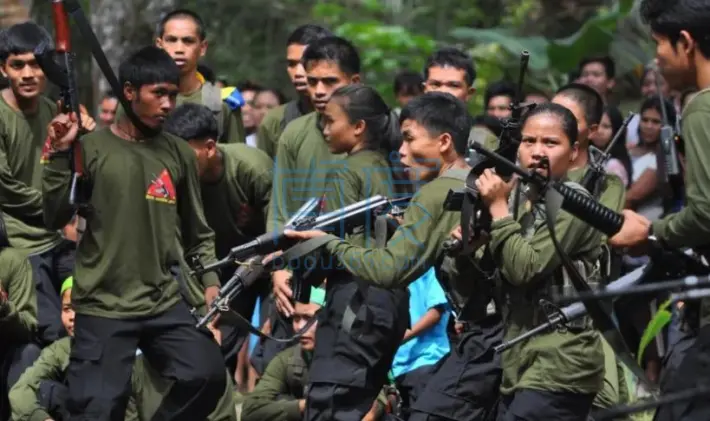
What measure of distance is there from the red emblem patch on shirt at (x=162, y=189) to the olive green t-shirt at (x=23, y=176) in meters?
1.79

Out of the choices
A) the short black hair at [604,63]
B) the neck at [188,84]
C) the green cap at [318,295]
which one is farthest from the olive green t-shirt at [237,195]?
the short black hair at [604,63]

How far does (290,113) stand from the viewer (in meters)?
9.77

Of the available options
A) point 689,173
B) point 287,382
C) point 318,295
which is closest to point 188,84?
point 318,295

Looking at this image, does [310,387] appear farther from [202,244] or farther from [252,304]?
[252,304]

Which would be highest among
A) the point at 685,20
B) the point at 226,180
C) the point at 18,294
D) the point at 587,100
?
the point at 685,20

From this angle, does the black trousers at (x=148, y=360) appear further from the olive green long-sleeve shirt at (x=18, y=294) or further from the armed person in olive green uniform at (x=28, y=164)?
the armed person in olive green uniform at (x=28, y=164)

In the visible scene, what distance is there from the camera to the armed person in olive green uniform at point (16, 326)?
8984 millimetres

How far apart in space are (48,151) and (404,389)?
7.27ft

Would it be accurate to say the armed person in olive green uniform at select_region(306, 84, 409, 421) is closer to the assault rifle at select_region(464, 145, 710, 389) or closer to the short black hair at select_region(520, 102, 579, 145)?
the short black hair at select_region(520, 102, 579, 145)

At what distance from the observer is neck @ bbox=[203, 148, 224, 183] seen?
908 cm

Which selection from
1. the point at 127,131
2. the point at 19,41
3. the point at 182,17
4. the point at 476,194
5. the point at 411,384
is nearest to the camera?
the point at 476,194

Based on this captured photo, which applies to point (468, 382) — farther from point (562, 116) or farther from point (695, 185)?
point (695, 185)

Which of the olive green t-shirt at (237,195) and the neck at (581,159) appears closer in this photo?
the neck at (581,159)

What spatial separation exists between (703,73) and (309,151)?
3.53m
